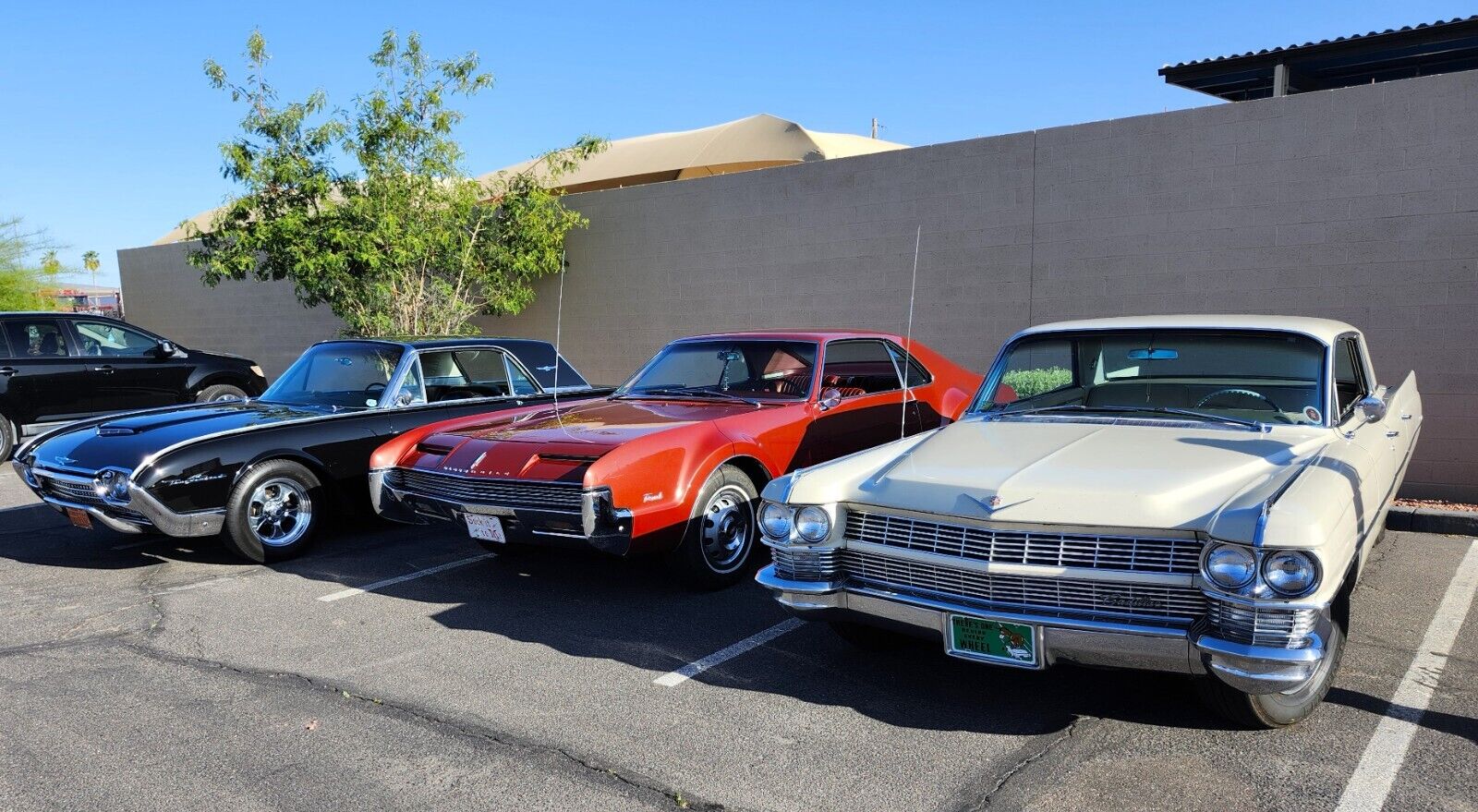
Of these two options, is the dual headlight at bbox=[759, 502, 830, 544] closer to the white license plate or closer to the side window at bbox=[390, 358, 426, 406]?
the white license plate

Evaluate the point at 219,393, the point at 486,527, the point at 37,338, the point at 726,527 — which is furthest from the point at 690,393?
the point at 37,338

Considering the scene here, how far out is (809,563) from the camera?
409 cm

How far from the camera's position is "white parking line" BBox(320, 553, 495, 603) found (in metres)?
5.88

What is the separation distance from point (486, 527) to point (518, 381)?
9.76 ft

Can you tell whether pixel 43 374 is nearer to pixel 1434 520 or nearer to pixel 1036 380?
pixel 1036 380

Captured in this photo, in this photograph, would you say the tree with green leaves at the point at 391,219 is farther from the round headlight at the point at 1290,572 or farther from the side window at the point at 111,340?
the round headlight at the point at 1290,572

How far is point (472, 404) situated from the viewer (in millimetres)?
7781

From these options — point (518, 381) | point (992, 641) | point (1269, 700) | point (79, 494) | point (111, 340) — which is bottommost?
point (1269, 700)

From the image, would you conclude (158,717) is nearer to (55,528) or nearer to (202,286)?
(55,528)

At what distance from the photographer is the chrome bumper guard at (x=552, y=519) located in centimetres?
502

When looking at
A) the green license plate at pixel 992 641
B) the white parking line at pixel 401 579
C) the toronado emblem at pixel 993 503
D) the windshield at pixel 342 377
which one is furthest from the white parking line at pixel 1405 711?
the windshield at pixel 342 377

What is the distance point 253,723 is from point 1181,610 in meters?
3.38

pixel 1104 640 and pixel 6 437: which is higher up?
pixel 1104 640

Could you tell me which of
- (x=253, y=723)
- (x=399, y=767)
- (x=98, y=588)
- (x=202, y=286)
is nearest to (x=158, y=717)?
(x=253, y=723)
